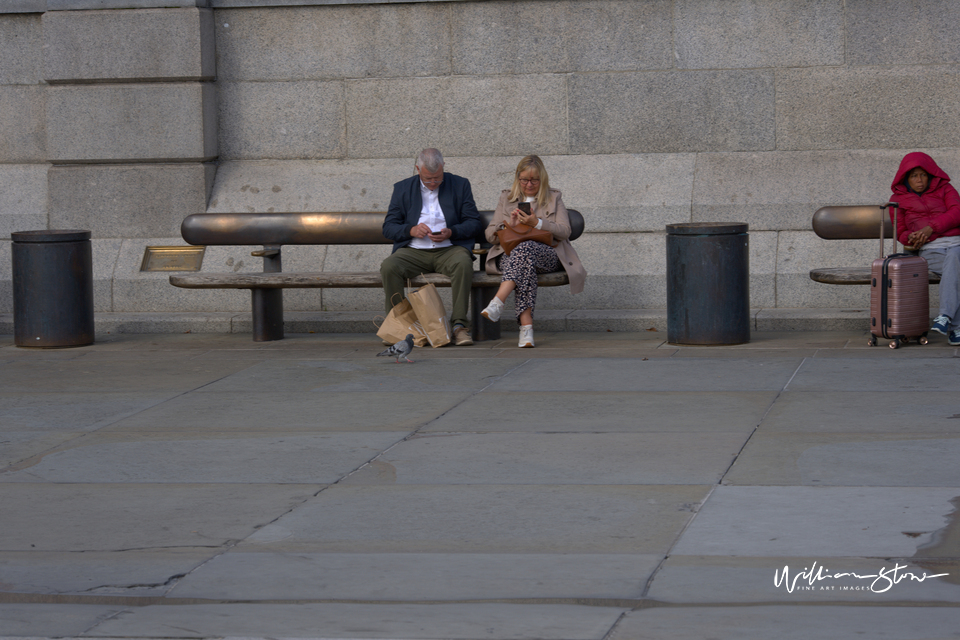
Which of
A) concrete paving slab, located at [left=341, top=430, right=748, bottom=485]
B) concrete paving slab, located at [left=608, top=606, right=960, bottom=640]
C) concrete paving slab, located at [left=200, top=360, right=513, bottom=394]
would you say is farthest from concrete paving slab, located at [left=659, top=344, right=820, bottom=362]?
concrete paving slab, located at [left=608, top=606, right=960, bottom=640]

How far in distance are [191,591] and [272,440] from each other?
221cm

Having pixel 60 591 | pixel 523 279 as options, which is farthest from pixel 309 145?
pixel 60 591

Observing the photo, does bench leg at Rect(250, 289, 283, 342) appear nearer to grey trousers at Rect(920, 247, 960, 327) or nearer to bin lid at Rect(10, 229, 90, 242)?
bin lid at Rect(10, 229, 90, 242)

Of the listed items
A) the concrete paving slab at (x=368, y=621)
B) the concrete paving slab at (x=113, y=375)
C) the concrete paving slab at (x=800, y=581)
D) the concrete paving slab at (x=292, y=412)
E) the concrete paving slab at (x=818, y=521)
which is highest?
the concrete paving slab at (x=113, y=375)

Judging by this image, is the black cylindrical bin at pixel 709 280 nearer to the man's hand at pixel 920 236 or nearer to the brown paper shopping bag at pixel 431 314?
the man's hand at pixel 920 236

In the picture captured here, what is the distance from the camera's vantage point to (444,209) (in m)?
9.30

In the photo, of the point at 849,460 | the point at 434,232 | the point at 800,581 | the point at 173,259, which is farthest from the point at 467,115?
the point at 800,581

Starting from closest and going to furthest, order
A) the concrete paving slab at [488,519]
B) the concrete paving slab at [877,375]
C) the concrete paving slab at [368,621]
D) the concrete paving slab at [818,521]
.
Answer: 1. the concrete paving slab at [368,621]
2. the concrete paving slab at [818,521]
3. the concrete paving slab at [488,519]
4. the concrete paving slab at [877,375]

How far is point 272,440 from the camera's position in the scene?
6.07 m

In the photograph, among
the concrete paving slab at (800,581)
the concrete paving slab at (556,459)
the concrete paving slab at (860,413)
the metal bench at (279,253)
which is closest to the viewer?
the concrete paving slab at (800,581)

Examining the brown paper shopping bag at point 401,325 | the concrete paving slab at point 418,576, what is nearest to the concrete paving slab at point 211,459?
the concrete paving slab at point 418,576

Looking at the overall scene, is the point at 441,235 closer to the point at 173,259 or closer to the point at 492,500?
the point at 173,259

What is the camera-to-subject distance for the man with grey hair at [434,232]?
9133mm

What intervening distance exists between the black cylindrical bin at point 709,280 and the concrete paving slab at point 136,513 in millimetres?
4221
